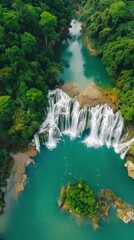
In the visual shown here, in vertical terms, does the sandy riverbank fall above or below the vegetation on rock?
below

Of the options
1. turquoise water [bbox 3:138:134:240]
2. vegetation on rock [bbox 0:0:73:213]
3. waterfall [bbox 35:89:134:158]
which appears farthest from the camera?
waterfall [bbox 35:89:134:158]

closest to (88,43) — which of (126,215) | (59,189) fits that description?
(59,189)

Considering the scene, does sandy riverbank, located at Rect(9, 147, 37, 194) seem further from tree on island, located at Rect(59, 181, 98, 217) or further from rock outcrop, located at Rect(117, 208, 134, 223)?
rock outcrop, located at Rect(117, 208, 134, 223)

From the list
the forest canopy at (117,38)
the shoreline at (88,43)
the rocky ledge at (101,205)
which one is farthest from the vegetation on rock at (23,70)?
the rocky ledge at (101,205)

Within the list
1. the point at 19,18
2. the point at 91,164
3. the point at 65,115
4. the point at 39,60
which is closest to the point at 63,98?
the point at 65,115

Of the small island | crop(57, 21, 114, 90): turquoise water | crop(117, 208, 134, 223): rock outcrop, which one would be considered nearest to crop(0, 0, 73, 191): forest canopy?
crop(57, 21, 114, 90): turquoise water

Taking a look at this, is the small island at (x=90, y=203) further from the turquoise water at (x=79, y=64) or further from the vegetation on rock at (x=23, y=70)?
the turquoise water at (x=79, y=64)

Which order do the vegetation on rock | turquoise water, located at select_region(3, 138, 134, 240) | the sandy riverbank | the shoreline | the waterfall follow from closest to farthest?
turquoise water, located at select_region(3, 138, 134, 240)
the sandy riverbank
the vegetation on rock
the waterfall
the shoreline
